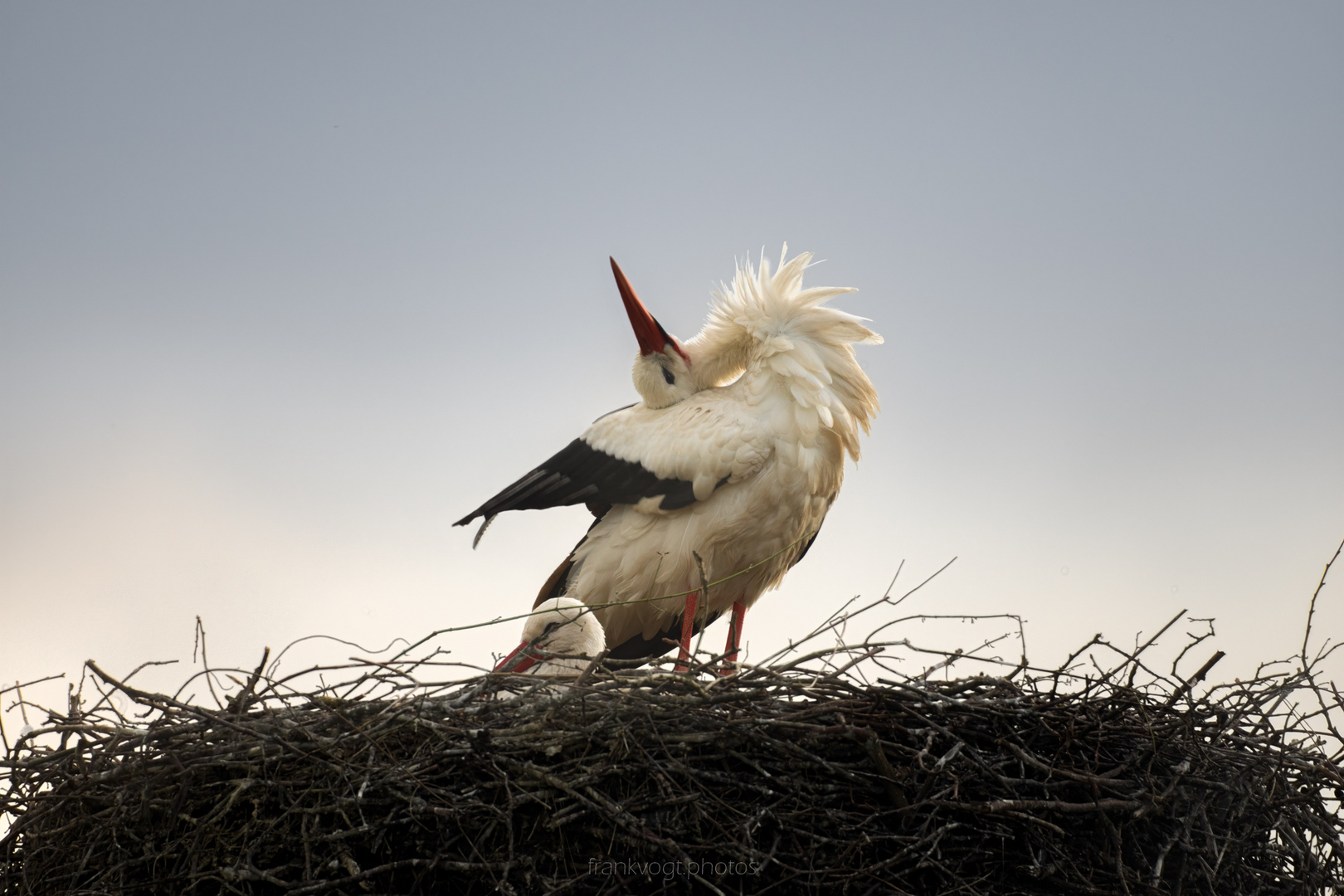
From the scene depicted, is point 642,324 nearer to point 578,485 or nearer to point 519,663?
point 578,485

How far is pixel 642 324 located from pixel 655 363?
14cm

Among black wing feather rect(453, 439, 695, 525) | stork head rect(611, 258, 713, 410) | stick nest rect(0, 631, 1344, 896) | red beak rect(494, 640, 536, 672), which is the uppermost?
stork head rect(611, 258, 713, 410)

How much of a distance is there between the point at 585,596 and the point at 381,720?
4.13ft

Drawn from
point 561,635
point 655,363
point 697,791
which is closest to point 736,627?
point 561,635

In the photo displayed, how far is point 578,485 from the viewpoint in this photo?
3.21 meters

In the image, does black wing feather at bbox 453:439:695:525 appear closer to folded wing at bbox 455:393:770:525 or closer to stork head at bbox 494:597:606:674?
folded wing at bbox 455:393:770:525

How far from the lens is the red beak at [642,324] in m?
3.38

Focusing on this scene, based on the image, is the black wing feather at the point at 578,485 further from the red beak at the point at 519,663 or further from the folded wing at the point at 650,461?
the red beak at the point at 519,663

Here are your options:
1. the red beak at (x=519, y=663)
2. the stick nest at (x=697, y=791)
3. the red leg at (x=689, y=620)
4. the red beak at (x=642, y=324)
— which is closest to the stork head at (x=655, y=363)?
the red beak at (x=642, y=324)

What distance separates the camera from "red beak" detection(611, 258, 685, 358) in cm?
338

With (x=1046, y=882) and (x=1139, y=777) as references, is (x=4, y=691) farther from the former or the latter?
(x=1139, y=777)

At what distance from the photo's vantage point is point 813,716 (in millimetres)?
2072

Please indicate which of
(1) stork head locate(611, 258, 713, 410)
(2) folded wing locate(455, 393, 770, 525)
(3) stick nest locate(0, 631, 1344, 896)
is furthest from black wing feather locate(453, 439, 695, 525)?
(3) stick nest locate(0, 631, 1344, 896)

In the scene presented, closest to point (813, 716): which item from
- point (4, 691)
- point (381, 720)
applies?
point (381, 720)
